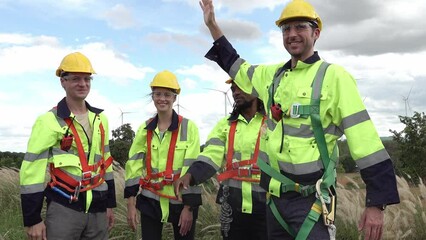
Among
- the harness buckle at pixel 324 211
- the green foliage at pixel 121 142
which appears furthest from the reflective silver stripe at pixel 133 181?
the green foliage at pixel 121 142

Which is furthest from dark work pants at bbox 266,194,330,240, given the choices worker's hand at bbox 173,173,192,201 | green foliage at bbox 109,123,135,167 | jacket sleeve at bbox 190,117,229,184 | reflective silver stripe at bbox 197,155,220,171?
green foliage at bbox 109,123,135,167

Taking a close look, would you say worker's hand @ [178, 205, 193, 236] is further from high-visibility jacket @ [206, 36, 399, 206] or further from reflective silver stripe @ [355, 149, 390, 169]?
reflective silver stripe @ [355, 149, 390, 169]

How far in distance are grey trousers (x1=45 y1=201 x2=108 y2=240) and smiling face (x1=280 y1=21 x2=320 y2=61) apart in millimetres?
2417

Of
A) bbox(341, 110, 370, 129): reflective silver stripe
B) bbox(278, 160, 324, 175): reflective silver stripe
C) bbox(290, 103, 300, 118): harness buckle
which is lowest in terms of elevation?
bbox(278, 160, 324, 175): reflective silver stripe

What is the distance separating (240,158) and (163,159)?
0.83m

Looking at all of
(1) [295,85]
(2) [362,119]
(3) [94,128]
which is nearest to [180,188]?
(3) [94,128]

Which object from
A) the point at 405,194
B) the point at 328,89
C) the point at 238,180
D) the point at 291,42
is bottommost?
the point at 405,194

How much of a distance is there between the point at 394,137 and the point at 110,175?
2786 cm

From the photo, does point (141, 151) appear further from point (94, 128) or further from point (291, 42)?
point (291, 42)

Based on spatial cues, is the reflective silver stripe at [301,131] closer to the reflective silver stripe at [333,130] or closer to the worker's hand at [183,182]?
the reflective silver stripe at [333,130]

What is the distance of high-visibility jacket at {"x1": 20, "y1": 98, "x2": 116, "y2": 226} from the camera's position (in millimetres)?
4383

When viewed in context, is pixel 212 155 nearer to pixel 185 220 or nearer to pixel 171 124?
pixel 171 124

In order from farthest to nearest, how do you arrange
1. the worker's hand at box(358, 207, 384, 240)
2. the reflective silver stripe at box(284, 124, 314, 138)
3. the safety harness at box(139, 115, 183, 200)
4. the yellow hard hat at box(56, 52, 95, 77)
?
1. the safety harness at box(139, 115, 183, 200)
2. the yellow hard hat at box(56, 52, 95, 77)
3. the reflective silver stripe at box(284, 124, 314, 138)
4. the worker's hand at box(358, 207, 384, 240)

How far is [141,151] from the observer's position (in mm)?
5484
